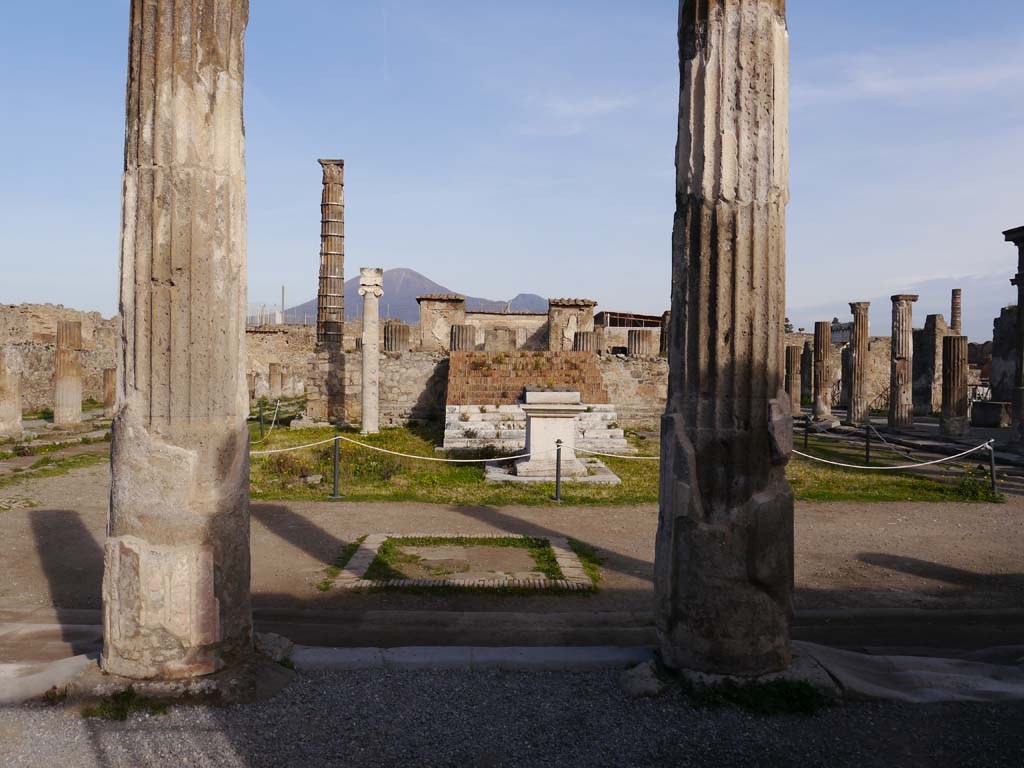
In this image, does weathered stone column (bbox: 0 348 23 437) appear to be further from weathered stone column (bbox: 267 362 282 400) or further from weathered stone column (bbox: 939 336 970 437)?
weathered stone column (bbox: 939 336 970 437)

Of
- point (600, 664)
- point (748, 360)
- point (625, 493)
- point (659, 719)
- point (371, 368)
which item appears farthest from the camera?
point (371, 368)

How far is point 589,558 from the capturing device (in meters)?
6.80

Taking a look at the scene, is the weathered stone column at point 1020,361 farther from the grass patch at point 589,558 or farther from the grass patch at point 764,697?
the grass patch at point 764,697

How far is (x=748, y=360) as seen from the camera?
3.82 metres

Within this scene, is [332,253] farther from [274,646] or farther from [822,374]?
[274,646]

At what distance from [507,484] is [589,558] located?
163 inches

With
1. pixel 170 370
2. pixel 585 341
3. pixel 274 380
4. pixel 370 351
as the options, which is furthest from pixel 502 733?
pixel 274 380

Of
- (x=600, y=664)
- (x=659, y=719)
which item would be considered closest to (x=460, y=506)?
(x=600, y=664)

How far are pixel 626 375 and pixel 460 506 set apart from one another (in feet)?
37.6

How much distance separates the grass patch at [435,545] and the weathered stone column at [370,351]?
959 cm

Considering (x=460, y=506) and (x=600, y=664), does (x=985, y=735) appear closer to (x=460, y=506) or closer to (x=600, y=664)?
(x=600, y=664)

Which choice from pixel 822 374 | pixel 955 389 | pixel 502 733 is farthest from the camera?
pixel 822 374

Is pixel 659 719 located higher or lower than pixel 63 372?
lower

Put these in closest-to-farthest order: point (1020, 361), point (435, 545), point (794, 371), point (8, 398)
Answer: point (435, 545), point (1020, 361), point (8, 398), point (794, 371)
